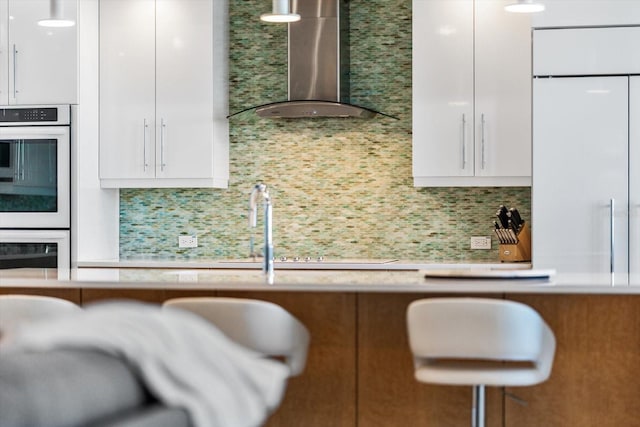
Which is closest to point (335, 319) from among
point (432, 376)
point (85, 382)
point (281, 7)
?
point (432, 376)

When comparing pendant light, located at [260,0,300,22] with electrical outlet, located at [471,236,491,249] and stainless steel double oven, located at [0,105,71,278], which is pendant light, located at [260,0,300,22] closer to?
stainless steel double oven, located at [0,105,71,278]

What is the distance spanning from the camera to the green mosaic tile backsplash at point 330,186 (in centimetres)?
606

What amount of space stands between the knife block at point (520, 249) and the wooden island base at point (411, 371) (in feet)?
6.58

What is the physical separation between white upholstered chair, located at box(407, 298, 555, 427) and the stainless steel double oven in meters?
3.05

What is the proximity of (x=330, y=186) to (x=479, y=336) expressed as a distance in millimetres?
3030

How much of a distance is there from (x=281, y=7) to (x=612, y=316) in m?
2.09

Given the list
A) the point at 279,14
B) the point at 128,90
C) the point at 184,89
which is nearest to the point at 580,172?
the point at 279,14

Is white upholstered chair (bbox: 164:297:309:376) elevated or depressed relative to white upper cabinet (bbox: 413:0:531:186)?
depressed

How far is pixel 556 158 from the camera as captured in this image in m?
5.31

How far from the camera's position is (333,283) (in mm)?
3611

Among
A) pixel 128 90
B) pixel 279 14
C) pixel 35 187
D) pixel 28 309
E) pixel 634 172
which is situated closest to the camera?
pixel 28 309

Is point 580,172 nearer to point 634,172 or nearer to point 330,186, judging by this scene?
point 634,172

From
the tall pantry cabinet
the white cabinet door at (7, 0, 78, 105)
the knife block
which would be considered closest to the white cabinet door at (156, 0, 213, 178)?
the white cabinet door at (7, 0, 78, 105)

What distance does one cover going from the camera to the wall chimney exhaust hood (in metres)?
5.82
